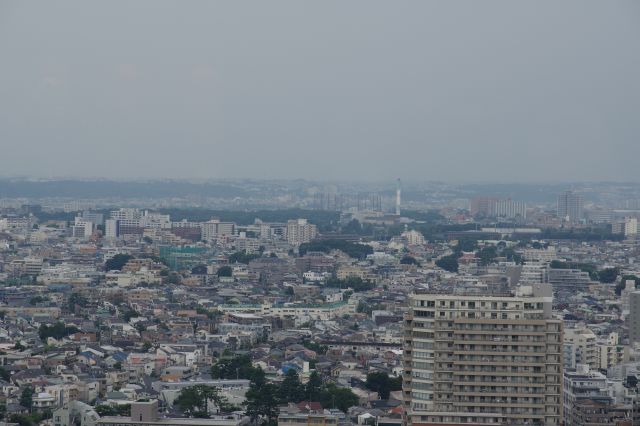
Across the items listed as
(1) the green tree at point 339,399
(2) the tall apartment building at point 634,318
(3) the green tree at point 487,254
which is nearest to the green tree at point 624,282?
(3) the green tree at point 487,254

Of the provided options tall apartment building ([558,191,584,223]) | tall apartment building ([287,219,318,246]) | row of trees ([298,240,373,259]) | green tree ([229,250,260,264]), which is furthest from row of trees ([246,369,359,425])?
tall apartment building ([558,191,584,223])

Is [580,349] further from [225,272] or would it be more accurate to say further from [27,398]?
[225,272]

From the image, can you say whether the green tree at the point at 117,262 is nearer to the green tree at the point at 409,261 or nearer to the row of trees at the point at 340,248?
the green tree at the point at 409,261

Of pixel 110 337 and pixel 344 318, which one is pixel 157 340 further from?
pixel 344 318

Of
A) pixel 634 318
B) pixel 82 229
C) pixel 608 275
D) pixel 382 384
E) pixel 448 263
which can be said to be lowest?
pixel 82 229

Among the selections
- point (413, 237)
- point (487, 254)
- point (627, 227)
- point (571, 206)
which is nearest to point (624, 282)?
point (487, 254)

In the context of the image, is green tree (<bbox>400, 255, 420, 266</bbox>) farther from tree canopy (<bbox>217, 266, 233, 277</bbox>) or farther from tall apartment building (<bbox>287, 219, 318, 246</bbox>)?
tall apartment building (<bbox>287, 219, 318, 246</bbox>)
